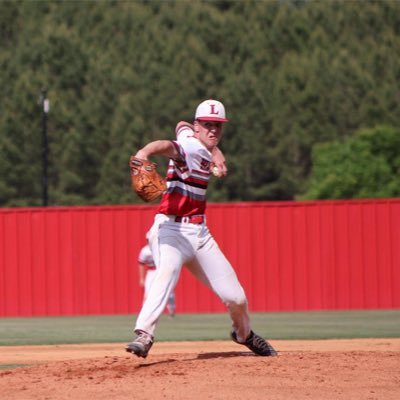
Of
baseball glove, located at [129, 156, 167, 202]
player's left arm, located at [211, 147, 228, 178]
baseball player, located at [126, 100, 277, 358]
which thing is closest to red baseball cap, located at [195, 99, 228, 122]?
baseball player, located at [126, 100, 277, 358]

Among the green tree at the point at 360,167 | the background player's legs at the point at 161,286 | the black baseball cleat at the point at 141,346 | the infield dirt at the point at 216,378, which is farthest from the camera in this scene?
the green tree at the point at 360,167

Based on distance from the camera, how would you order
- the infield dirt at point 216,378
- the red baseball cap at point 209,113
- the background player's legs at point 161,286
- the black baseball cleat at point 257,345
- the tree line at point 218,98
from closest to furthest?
1. the infield dirt at point 216,378
2. the background player's legs at point 161,286
3. the red baseball cap at point 209,113
4. the black baseball cleat at point 257,345
5. the tree line at point 218,98

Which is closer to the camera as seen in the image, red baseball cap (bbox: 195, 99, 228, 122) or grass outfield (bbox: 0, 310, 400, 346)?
red baseball cap (bbox: 195, 99, 228, 122)

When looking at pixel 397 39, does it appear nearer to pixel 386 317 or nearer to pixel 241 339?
pixel 386 317

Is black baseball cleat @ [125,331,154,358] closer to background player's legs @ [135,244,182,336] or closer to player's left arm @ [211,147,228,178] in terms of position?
background player's legs @ [135,244,182,336]

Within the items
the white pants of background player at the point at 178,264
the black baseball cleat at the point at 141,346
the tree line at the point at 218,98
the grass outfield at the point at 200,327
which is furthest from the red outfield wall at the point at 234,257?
the tree line at the point at 218,98

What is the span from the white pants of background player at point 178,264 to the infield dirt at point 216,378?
483 mm

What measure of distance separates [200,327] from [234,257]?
230 inches

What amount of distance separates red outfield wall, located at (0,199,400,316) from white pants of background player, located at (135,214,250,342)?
47.1ft

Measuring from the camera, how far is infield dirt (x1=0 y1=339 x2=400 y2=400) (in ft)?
25.5

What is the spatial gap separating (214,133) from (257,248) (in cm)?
1486

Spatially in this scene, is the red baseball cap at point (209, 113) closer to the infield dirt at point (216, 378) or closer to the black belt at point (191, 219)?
the black belt at point (191, 219)

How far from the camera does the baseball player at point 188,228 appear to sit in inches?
345

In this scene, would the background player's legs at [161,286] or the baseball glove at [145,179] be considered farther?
the background player's legs at [161,286]
